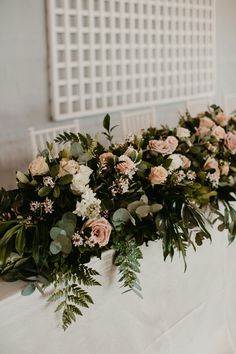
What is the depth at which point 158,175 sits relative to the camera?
5.13 feet

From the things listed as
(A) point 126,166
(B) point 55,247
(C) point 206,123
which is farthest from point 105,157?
(C) point 206,123

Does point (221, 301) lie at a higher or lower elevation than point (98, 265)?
lower

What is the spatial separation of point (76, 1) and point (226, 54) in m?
2.42

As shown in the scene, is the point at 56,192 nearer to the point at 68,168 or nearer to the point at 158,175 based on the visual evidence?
the point at 68,168

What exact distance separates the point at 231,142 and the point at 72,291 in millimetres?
1097

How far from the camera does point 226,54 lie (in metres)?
5.43

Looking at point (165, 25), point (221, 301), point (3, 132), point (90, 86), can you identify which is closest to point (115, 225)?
point (221, 301)

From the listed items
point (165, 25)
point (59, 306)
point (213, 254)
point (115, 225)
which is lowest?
point (213, 254)

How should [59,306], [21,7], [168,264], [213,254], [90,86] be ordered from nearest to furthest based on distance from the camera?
[59,306] → [168,264] → [213,254] → [21,7] → [90,86]

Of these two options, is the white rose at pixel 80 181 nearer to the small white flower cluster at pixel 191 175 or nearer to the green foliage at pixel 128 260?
the green foliage at pixel 128 260

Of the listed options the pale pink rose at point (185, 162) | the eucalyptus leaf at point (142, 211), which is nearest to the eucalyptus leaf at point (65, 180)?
the eucalyptus leaf at point (142, 211)

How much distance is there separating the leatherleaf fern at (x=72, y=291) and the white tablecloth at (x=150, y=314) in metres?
0.04

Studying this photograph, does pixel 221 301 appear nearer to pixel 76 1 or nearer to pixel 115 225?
pixel 115 225

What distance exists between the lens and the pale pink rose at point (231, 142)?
2059mm
